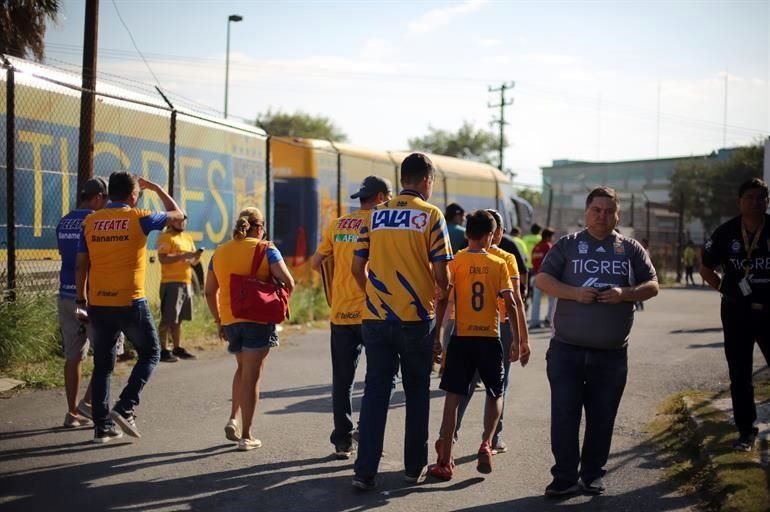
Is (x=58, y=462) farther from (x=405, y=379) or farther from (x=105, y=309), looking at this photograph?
(x=405, y=379)

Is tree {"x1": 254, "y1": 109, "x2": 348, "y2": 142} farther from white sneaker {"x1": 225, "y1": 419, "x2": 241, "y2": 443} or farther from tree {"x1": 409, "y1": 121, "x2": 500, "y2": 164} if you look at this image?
white sneaker {"x1": 225, "y1": 419, "x2": 241, "y2": 443}

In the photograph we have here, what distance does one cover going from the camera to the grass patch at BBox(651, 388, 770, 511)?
18.4ft

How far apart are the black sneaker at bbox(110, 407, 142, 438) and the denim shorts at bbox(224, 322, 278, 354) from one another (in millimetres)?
998

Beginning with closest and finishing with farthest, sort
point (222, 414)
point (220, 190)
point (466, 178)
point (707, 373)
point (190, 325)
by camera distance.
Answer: point (222, 414) → point (707, 373) → point (190, 325) → point (220, 190) → point (466, 178)

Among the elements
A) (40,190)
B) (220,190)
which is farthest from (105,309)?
(220,190)

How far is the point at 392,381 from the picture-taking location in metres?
6.26

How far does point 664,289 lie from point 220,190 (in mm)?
21920

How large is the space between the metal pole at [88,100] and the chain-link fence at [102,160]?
232 millimetres

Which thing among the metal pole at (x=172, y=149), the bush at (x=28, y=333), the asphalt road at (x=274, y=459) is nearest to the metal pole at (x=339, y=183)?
the metal pole at (x=172, y=149)

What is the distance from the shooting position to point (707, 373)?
11773 mm

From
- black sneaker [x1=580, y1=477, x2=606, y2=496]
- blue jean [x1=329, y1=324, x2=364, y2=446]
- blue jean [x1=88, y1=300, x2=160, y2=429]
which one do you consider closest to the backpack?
blue jean [x1=329, y1=324, x2=364, y2=446]

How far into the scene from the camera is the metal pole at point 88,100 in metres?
12.0

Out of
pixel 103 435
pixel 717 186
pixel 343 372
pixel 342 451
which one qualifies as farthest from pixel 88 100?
pixel 717 186

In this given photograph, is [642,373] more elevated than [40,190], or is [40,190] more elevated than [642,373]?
[40,190]
